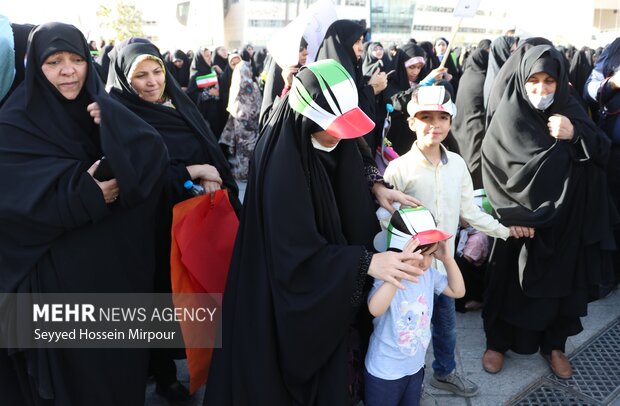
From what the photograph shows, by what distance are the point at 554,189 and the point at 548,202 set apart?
11 cm

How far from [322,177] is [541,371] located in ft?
7.33

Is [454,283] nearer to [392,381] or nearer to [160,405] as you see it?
[392,381]

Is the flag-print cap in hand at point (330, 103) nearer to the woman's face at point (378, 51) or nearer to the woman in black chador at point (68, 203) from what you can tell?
the woman in black chador at point (68, 203)

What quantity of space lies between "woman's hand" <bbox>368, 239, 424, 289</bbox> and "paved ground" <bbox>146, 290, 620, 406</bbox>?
1401 mm

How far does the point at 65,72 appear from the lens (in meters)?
2.18

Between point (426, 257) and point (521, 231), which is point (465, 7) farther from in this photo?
point (426, 257)

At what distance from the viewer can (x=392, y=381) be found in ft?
7.02

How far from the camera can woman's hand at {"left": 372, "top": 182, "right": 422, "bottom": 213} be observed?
2.28 metres

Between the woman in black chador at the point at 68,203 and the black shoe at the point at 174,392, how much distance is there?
53 cm

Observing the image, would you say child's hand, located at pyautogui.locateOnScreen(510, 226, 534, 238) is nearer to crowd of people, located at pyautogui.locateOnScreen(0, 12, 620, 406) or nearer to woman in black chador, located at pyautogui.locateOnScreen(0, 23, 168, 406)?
crowd of people, located at pyautogui.locateOnScreen(0, 12, 620, 406)

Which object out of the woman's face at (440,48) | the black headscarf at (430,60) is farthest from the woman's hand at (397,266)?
the woman's face at (440,48)

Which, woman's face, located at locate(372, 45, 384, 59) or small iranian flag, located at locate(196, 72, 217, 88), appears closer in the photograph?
small iranian flag, located at locate(196, 72, 217, 88)

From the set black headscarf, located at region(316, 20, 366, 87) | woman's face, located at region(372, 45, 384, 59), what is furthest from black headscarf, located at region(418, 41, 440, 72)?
black headscarf, located at region(316, 20, 366, 87)

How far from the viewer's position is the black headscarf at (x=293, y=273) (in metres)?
1.85
